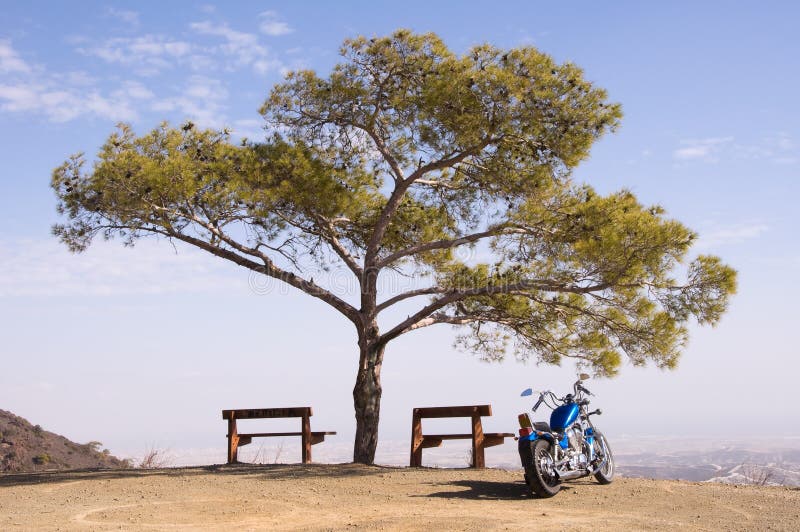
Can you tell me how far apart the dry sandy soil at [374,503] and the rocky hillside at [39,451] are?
21.0 ft

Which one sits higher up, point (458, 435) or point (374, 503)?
point (458, 435)

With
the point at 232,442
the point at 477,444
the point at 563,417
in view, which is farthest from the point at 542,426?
the point at 232,442

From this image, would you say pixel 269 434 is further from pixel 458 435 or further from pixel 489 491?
pixel 489 491

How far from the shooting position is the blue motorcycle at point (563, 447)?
6.78m

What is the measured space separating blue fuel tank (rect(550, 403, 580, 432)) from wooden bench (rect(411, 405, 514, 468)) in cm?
184

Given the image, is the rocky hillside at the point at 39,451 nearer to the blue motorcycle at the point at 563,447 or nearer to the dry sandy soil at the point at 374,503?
the dry sandy soil at the point at 374,503

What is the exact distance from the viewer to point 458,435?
30.8 ft

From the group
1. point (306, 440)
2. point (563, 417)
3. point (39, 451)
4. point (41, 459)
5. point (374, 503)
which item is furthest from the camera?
point (39, 451)

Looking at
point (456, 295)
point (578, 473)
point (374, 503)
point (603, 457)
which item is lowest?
point (374, 503)

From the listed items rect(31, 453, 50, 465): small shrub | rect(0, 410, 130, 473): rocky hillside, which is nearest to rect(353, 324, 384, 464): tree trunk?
rect(0, 410, 130, 473): rocky hillside

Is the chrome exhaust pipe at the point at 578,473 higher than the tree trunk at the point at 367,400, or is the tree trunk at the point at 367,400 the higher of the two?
the tree trunk at the point at 367,400

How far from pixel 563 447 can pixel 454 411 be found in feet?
7.93

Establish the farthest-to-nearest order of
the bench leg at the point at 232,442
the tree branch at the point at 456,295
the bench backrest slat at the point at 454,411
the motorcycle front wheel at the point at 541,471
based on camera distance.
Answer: the bench leg at the point at 232,442
the tree branch at the point at 456,295
the bench backrest slat at the point at 454,411
the motorcycle front wheel at the point at 541,471

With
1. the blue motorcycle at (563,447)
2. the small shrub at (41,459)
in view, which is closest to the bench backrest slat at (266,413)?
the blue motorcycle at (563,447)
